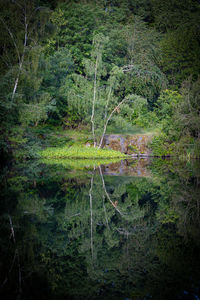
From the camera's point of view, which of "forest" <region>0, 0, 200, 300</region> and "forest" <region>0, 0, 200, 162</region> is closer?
"forest" <region>0, 0, 200, 300</region>

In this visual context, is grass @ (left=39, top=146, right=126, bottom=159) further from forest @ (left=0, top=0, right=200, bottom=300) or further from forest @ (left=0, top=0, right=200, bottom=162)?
forest @ (left=0, top=0, right=200, bottom=162)

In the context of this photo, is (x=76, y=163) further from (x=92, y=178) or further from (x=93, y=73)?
(x=93, y=73)

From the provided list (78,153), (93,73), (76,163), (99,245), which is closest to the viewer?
(99,245)

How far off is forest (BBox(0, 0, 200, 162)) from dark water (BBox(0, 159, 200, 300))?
8.81m

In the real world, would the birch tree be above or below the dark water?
above

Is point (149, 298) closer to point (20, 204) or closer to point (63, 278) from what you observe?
point (63, 278)

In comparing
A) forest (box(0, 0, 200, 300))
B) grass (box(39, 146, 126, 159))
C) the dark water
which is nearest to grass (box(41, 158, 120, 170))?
forest (box(0, 0, 200, 300))

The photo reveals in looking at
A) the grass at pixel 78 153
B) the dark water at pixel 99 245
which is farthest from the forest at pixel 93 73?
the dark water at pixel 99 245

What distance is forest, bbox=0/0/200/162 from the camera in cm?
1482

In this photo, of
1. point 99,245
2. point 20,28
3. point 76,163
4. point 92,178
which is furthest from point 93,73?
point 99,245

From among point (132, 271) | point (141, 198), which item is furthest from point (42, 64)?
point (132, 271)

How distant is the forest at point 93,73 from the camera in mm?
14820

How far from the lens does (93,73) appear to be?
16016 millimetres

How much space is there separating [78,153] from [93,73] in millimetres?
4736
